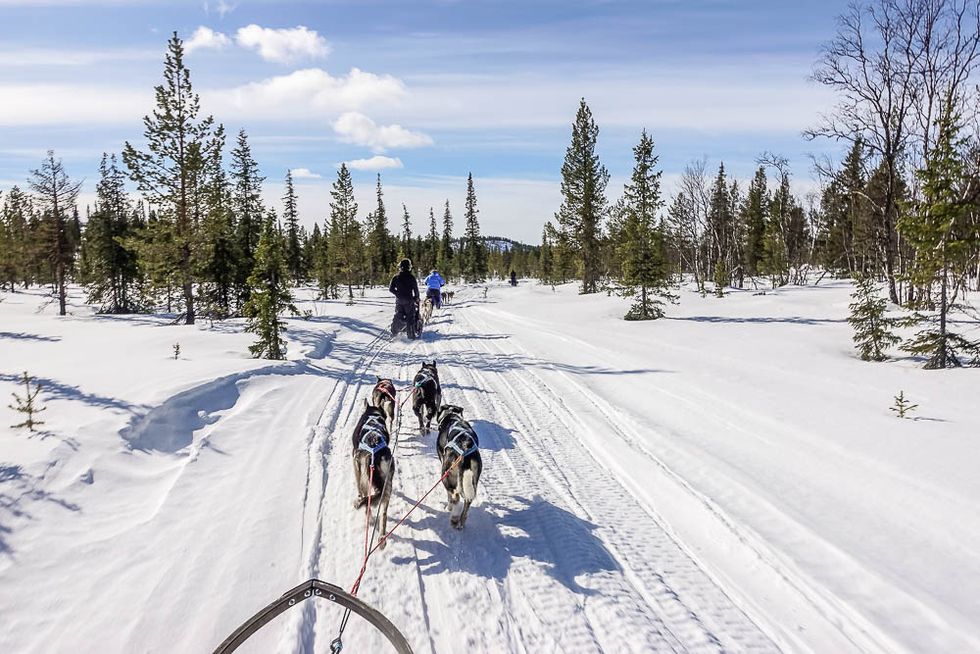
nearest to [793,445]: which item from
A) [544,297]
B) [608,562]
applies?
[608,562]

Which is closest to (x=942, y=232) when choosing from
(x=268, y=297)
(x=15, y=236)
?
(x=268, y=297)

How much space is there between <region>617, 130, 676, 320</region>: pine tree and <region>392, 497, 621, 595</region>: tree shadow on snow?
18981mm

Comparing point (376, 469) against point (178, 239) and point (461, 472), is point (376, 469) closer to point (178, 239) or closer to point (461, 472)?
point (461, 472)

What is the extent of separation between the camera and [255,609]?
3.75 meters

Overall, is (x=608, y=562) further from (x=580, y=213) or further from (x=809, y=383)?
(x=580, y=213)

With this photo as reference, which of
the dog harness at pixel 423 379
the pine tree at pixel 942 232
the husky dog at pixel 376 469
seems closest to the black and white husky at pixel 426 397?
the dog harness at pixel 423 379

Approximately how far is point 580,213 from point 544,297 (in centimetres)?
704

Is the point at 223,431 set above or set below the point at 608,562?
Result: above

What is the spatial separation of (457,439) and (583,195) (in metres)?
35.1

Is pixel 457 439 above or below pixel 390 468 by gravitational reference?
above

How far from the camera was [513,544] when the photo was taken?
471cm

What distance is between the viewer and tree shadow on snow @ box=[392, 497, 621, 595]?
434 cm

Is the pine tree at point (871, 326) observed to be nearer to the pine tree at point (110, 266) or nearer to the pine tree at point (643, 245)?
the pine tree at point (643, 245)

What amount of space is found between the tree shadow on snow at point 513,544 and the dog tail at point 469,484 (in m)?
0.38
